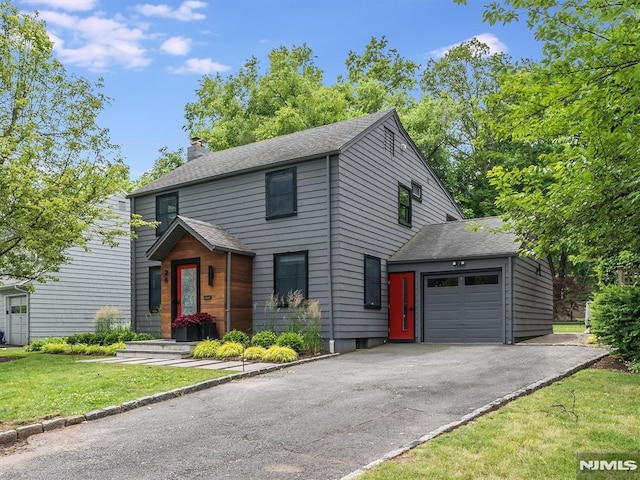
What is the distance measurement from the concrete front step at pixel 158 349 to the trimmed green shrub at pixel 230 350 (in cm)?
117

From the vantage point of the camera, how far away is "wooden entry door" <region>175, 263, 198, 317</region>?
1566cm

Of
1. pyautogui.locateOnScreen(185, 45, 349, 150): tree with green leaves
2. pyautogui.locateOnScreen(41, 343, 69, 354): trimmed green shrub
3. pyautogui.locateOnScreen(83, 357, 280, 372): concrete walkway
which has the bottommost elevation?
pyautogui.locateOnScreen(41, 343, 69, 354): trimmed green shrub

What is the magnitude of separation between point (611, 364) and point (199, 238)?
991cm

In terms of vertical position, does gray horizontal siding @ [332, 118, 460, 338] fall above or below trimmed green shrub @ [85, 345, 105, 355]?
above

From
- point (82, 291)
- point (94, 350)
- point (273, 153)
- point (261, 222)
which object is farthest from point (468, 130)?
point (94, 350)

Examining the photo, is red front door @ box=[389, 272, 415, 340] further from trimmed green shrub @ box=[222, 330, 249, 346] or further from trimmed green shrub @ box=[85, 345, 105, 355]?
trimmed green shrub @ box=[85, 345, 105, 355]

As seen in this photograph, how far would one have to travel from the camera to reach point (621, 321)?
427 inches

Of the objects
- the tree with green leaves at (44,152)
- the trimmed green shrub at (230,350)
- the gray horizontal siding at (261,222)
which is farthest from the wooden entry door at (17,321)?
the trimmed green shrub at (230,350)

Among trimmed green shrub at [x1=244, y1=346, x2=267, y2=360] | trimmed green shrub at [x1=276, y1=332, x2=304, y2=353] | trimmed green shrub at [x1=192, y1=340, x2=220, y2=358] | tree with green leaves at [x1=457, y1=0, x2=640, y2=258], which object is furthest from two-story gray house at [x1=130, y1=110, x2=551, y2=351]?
tree with green leaves at [x1=457, y1=0, x2=640, y2=258]

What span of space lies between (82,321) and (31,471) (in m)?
18.8

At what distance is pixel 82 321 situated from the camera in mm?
22719

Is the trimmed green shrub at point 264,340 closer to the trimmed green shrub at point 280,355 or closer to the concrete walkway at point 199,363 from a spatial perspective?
the trimmed green shrub at point 280,355

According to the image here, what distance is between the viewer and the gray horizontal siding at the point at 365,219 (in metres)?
14.3

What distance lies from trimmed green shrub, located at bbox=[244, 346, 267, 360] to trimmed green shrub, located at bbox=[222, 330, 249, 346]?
1.14 m
